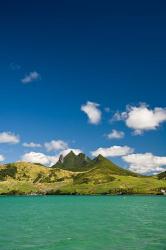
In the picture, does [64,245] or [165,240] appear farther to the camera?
[165,240]

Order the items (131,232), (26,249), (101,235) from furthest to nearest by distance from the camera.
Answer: (131,232), (101,235), (26,249)

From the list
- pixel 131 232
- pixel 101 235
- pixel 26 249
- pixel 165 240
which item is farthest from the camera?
pixel 131 232

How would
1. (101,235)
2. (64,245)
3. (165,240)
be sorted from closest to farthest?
1. (64,245)
2. (165,240)
3. (101,235)

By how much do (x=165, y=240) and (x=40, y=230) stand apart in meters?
28.7

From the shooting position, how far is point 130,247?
205 feet

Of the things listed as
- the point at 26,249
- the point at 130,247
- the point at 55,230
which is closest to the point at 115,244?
the point at 130,247

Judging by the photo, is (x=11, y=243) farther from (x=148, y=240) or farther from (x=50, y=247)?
(x=148, y=240)

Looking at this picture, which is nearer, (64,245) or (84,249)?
(84,249)

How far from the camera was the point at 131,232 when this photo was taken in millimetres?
83125

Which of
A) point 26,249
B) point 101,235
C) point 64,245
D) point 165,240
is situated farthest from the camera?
point 101,235

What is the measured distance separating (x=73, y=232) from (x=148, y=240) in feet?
60.1

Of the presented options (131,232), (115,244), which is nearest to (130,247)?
(115,244)

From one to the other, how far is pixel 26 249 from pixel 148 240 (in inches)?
848

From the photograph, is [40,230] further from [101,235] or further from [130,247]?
[130,247]
